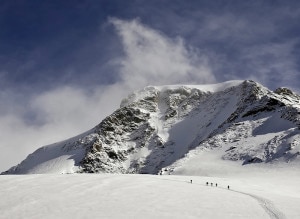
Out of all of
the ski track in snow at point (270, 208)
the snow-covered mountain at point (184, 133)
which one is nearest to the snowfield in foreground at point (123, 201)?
the ski track in snow at point (270, 208)

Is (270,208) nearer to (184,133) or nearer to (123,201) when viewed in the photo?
(123,201)

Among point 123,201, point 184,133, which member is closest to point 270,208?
point 123,201

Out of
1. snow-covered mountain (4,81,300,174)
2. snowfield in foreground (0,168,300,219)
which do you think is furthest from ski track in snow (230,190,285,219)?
snow-covered mountain (4,81,300,174)

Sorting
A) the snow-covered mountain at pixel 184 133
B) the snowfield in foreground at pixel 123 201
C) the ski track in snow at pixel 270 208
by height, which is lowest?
the ski track in snow at pixel 270 208

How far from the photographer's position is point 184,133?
161 metres

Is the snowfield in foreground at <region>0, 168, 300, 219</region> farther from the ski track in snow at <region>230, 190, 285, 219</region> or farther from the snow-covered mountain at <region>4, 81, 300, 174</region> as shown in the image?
the snow-covered mountain at <region>4, 81, 300, 174</region>

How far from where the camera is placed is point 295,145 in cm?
8350

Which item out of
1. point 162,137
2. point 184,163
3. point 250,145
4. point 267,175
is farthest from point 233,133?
point 162,137

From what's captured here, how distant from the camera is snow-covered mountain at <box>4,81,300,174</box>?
9365 centimetres

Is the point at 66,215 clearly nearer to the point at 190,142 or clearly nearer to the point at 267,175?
the point at 267,175

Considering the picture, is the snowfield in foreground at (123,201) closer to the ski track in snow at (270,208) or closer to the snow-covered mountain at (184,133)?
the ski track in snow at (270,208)

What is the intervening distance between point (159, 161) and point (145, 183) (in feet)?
353

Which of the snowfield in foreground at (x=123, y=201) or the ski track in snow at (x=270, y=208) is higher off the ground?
the snowfield in foreground at (x=123, y=201)

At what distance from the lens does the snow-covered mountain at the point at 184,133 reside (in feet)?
307
